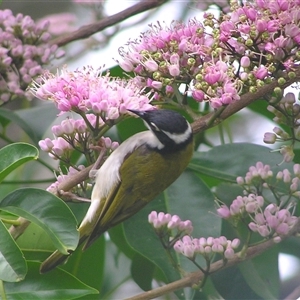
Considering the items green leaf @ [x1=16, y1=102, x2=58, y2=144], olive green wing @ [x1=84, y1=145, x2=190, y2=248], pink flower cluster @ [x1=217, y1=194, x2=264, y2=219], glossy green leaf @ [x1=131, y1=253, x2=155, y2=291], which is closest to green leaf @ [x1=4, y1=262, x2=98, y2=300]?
olive green wing @ [x1=84, y1=145, x2=190, y2=248]

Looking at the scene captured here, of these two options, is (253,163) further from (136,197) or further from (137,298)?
(137,298)

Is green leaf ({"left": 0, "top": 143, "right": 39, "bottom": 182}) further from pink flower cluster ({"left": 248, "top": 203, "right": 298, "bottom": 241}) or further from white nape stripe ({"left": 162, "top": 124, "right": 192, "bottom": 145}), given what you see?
pink flower cluster ({"left": 248, "top": 203, "right": 298, "bottom": 241})

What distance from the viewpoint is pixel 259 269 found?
3.08 meters

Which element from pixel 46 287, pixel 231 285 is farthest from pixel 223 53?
pixel 231 285

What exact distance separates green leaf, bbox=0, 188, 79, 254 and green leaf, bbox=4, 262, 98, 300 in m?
0.25

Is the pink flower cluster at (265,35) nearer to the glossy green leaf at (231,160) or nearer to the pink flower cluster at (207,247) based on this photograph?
the pink flower cluster at (207,247)

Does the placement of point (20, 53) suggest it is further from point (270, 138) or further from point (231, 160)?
point (270, 138)

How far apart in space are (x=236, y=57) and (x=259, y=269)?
1.07m

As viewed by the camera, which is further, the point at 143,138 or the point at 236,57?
the point at 143,138

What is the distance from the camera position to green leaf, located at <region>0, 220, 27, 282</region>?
2.01 metres

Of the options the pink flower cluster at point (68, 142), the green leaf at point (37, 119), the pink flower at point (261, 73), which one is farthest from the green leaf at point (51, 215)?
the green leaf at point (37, 119)

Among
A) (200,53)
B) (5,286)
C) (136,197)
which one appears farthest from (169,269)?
(200,53)

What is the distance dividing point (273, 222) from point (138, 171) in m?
0.68

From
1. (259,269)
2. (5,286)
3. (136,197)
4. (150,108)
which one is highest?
(150,108)
